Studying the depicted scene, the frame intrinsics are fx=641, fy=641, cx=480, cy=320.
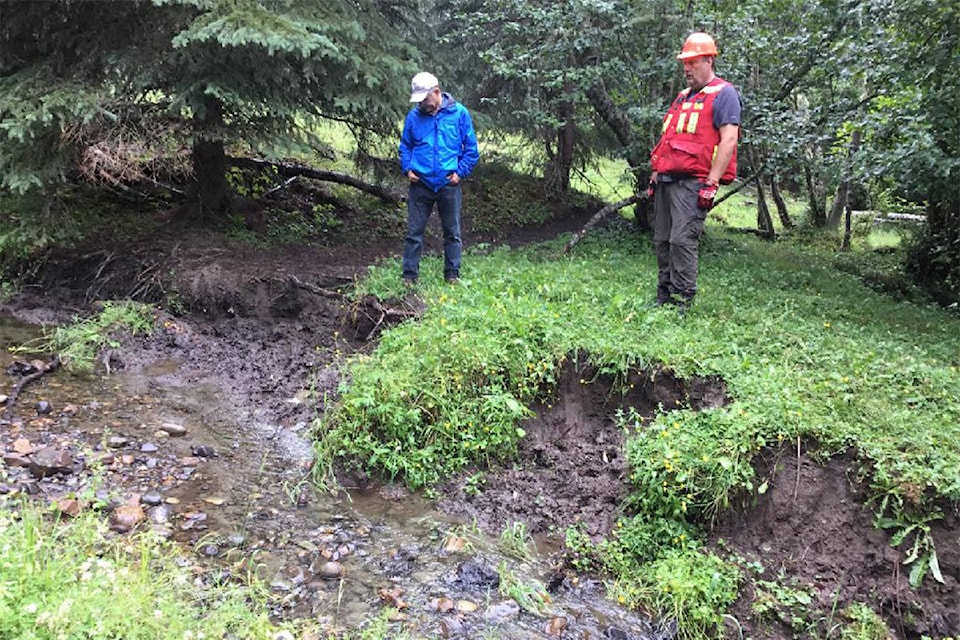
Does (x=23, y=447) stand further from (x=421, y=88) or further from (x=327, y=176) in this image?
(x=327, y=176)

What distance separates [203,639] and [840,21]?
921 cm

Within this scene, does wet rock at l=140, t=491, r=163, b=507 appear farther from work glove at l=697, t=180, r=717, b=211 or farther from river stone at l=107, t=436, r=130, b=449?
work glove at l=697, t=180, r=717, b=211

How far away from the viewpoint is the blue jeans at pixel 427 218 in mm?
6730

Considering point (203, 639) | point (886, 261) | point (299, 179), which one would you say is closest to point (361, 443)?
point (203, 639)

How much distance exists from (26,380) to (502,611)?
4.46 meters

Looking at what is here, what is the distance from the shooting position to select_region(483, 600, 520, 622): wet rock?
11.2ft

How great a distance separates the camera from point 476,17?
9.54 m

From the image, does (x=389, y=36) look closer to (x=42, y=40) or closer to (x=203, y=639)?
(x=42, y=40)

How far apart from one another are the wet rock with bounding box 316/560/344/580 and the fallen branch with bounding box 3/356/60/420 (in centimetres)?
291

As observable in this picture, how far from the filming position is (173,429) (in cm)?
489

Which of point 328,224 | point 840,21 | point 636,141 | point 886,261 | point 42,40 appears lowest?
point 886,261

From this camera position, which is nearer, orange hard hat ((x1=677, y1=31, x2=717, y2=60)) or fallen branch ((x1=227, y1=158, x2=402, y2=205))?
orange hard hat ((x1=677, y1=31, x2=717, y2=60))

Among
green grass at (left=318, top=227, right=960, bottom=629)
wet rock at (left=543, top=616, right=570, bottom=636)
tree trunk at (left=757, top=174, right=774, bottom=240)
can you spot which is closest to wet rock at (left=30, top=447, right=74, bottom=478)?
green grass at (left=318, top=227, right=960, bottom=629)

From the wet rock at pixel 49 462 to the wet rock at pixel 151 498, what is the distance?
21.6 inches
